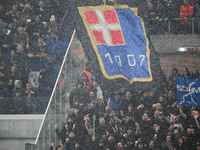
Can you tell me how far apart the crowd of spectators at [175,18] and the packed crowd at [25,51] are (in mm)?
3047

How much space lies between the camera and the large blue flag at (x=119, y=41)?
982 centimetres

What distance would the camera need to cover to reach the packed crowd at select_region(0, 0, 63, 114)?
12055 mm

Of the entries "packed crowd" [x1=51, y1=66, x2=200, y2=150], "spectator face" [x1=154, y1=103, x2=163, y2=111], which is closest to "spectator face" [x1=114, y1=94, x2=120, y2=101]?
"packed crowd" [x1=51, y1=66, x2=200, y2=150]

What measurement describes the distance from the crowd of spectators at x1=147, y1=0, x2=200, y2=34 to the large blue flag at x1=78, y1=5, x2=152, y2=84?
12.0ft

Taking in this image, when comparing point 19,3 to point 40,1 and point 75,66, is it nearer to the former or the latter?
point 40,1

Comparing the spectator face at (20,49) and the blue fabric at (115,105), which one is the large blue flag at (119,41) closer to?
the blue fabric at (115,105)

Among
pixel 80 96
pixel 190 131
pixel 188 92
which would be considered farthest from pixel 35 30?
pixel 190 131

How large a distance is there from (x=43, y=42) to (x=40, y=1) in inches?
87.4

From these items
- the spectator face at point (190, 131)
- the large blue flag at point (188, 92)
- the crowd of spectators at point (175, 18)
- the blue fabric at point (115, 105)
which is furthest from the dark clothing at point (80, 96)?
the crowd of spectators at point (175, 18)

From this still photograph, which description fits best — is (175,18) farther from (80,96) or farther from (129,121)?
(129,121)

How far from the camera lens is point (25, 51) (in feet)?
45.5

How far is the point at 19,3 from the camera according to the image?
15680 millimetres

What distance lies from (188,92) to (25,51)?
5541mm

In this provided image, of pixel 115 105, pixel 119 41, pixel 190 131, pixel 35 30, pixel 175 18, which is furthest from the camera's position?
pixel 35 30
